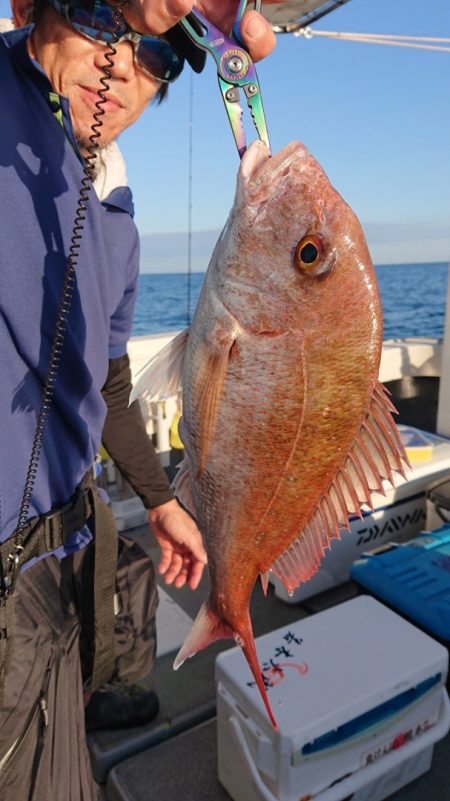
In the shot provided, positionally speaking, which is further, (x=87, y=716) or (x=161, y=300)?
(x=161, y=300)

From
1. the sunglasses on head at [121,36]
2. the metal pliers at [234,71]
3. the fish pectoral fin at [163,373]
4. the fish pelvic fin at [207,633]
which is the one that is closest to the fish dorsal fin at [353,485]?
the fish pelvic fin at [207,633]

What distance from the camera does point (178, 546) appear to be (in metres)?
2.35

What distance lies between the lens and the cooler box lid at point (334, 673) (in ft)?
6.81

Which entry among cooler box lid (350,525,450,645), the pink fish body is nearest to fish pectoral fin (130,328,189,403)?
the pink fish body

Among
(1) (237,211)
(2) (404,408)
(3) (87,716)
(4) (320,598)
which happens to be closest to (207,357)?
(1) (237,211)

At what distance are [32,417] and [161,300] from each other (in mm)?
44594

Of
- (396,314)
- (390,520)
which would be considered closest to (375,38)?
(390,520)

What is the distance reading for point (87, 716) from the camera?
2.78m

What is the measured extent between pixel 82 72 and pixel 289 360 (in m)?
1.05

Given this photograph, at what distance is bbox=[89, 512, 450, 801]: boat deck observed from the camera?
2486 mm

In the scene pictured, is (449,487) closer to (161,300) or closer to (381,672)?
(381,672)

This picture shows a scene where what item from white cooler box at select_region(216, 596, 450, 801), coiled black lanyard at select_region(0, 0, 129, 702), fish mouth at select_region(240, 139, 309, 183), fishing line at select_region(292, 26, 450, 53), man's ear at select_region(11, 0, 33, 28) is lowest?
white cooler box at select_region(216, 596, 450, 801)

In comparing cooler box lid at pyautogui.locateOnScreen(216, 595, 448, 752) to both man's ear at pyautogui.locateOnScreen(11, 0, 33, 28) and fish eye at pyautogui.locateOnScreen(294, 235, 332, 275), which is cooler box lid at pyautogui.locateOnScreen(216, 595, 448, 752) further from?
man's ear at pyautogui.locateOnScreen(11, 0, 33, 28)

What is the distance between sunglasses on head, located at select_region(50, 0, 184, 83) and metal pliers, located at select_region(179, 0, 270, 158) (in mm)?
299
